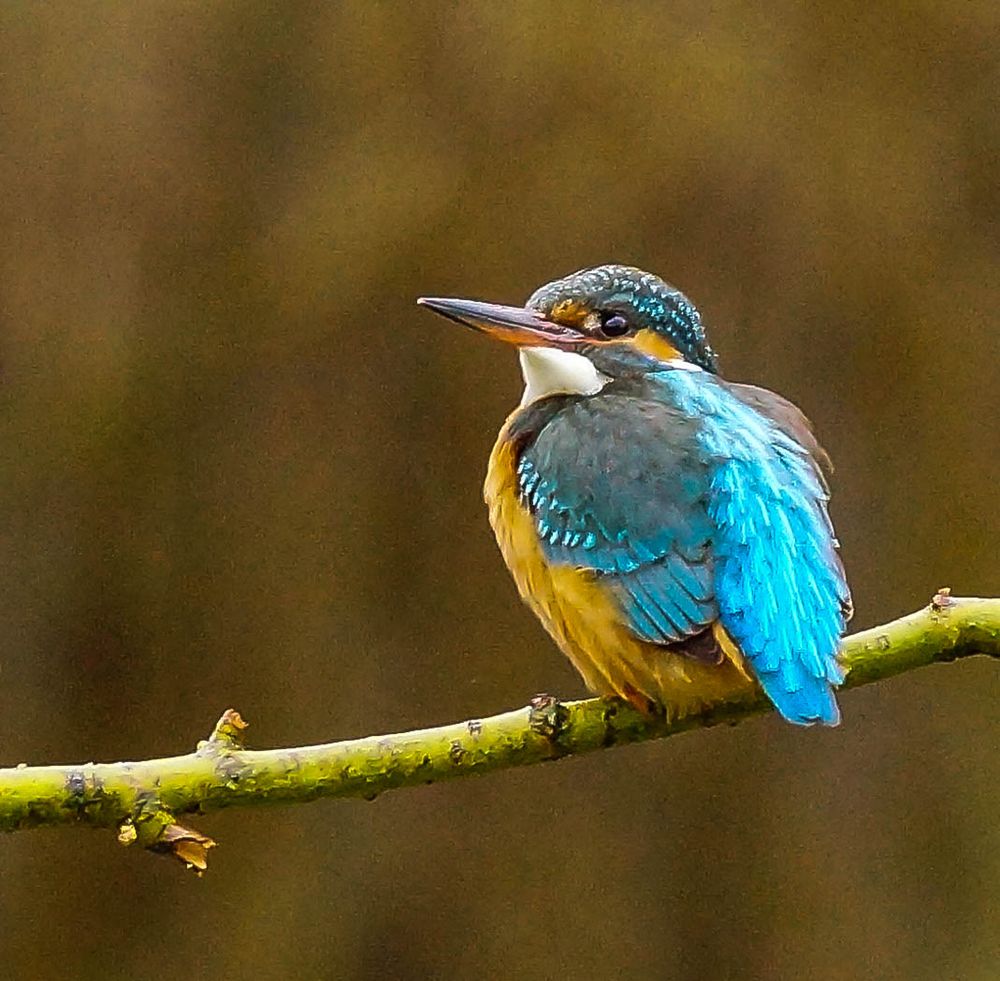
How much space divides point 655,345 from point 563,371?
10 centimetres

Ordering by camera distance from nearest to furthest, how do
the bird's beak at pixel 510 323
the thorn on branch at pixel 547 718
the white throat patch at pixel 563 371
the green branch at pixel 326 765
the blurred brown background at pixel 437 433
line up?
1. the green branch at pixel 326 765
2. the thorn on branch at pixel 547 718
3. the bird's beak at pixel 510 323
4. the white throat patch at pixel 563 371
5. the blurred brown background at pixel 437 433

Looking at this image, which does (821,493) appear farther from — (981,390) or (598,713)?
(981,390)

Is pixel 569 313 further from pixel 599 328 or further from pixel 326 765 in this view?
pixel 326 765

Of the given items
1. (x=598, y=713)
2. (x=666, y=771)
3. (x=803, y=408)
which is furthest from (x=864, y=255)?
(x=598, y=713)

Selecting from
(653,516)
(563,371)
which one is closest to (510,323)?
(563,371)

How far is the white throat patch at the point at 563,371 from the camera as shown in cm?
120

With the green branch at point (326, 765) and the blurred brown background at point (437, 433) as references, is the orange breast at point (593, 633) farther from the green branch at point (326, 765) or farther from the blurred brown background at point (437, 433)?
the blurred brown background at point (437, 433)

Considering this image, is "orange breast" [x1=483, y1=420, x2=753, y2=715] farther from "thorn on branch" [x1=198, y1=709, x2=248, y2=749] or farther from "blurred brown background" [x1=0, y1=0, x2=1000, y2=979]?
"blurred brown background" [x1=0, y1=0, x2=1000, y2=979]

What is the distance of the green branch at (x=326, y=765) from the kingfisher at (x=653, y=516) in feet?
0.22

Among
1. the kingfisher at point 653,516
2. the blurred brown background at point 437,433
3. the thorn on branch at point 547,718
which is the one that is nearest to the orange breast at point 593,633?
the kingfisher at point 653,516

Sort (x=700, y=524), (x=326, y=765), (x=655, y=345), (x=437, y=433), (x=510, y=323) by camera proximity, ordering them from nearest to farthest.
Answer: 1. (x=326, y=765)
2. (x=700, y=524)
3. (x=510, y=323)
4. (x=655, y=345)
5. (x=437, y=433)

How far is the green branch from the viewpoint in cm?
84

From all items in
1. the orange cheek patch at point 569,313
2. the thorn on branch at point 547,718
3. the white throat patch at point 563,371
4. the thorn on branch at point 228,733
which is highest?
the orange cheek patch at point 569,313

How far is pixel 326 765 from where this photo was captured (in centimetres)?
89
